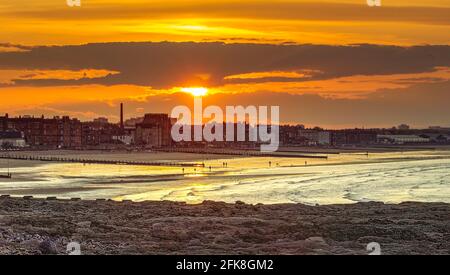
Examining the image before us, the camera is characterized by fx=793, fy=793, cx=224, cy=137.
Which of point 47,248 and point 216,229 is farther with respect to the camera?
point 216,229

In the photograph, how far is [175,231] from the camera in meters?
27.0

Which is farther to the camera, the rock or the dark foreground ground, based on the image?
the dark foreground ground

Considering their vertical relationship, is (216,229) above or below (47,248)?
below

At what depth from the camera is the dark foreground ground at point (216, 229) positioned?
23891 mm

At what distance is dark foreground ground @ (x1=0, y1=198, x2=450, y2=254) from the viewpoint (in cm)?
2389

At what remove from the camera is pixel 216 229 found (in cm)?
2783

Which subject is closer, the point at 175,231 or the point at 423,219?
the point at 175,231

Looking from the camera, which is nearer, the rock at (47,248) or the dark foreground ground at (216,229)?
the rock at (47,248)
